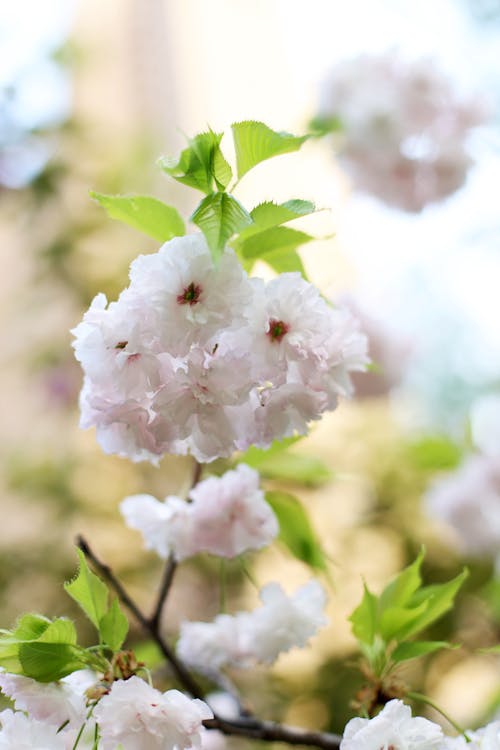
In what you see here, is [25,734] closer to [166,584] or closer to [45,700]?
[45,700]

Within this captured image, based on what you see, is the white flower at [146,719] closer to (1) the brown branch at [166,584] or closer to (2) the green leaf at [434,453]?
(1) the brown branch at [166,584]

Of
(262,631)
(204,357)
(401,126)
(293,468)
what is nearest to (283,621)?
(262,631)

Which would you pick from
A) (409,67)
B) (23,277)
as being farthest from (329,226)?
(409,67)

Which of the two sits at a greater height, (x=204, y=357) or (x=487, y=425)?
(x=204, y=357)

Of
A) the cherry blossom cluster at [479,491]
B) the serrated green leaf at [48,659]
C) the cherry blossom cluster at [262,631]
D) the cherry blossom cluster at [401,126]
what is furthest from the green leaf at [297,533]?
the cherry blossom cluster at [401,126]

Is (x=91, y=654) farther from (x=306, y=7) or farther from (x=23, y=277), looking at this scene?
(x=306, y=7)

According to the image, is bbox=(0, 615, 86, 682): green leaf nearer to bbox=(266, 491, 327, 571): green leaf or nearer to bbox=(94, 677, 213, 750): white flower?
bbox=(94, 677, 213, 750): white flower

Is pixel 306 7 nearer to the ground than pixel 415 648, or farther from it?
farther from it
